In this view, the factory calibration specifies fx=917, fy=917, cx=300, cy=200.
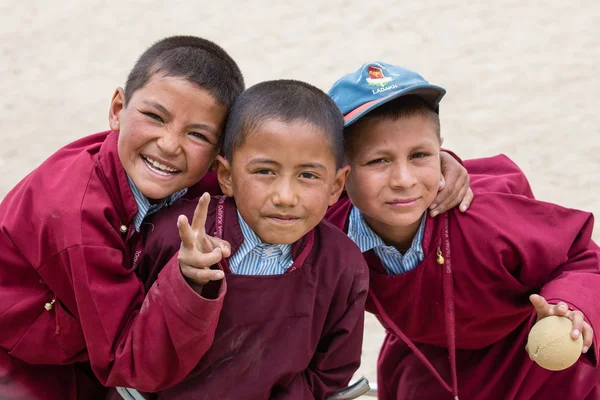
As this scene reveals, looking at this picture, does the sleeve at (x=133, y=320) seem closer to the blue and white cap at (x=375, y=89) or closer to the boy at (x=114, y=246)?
the boy at (x=114, y=246)

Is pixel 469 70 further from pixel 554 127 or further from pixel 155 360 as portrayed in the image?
pixel 155 360

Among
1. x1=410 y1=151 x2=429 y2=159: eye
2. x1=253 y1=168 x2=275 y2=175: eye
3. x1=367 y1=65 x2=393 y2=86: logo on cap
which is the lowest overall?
→ x1=410 y1=151 x2=429 y2=159: eye

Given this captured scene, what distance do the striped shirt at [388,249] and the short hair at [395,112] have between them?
0.78 ft

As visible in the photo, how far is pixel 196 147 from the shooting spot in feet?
6.51

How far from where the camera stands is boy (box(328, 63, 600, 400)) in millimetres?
2078

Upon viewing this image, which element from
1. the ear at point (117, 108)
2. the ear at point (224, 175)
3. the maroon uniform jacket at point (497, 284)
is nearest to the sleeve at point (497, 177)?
the maroon uniform jacket at point (497, 284)

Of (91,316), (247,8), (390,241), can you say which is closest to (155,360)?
(91,316)

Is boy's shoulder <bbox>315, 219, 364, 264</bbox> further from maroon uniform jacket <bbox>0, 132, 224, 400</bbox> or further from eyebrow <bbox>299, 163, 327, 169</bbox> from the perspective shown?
maroon uniform jacket <bbox>0, 132, 224, 400</bbox>

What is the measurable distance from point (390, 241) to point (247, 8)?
475cm

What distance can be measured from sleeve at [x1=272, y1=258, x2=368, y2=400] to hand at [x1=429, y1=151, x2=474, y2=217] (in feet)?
0.87

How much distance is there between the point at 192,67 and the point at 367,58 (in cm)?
392

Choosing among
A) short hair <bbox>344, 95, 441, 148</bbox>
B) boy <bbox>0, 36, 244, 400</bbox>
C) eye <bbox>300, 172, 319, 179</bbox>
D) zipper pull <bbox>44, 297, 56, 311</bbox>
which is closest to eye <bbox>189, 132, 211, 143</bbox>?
boy <bbox>0, 36, 244, 400</bbox>

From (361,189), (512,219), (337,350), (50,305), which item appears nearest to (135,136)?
(50,305)

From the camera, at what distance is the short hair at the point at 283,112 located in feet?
6.25
